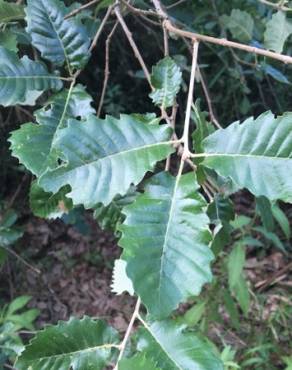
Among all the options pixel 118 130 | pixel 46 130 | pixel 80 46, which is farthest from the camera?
pixel 80 46

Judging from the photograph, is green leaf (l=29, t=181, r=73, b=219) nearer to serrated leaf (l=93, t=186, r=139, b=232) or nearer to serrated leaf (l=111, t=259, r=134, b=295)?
serrated leaf (l=93, t=186, r=139, b=232)

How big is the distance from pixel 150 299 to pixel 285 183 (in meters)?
0.21

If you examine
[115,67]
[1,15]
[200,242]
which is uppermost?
[1,15]

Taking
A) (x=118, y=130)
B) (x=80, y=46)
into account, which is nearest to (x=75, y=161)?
(x=118, y=130)

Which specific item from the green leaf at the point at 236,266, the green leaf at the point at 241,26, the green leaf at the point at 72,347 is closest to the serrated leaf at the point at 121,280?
the green leaf at the point at 72,347

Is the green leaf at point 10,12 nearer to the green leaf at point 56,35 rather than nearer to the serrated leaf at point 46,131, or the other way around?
the green leaf at point 56,35

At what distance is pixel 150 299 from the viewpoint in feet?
2.02

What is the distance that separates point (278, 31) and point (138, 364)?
837mm

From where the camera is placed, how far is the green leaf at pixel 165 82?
899 mm

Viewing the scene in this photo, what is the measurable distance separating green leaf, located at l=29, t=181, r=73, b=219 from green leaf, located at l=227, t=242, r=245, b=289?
52.3 inches

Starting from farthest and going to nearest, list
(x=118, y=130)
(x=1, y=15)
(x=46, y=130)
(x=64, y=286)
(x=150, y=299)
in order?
(x=64, y=286)
(x=1, y=15)
(x=46, y=130)
(x=118, y=130)
(x=150, y=299)

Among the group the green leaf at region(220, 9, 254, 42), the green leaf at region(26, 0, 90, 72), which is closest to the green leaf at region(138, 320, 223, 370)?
the green leaf at region(26, 0, 90, 72)

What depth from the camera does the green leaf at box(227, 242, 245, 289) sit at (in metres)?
2.16

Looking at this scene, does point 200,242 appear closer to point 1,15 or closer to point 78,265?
point 1,15
